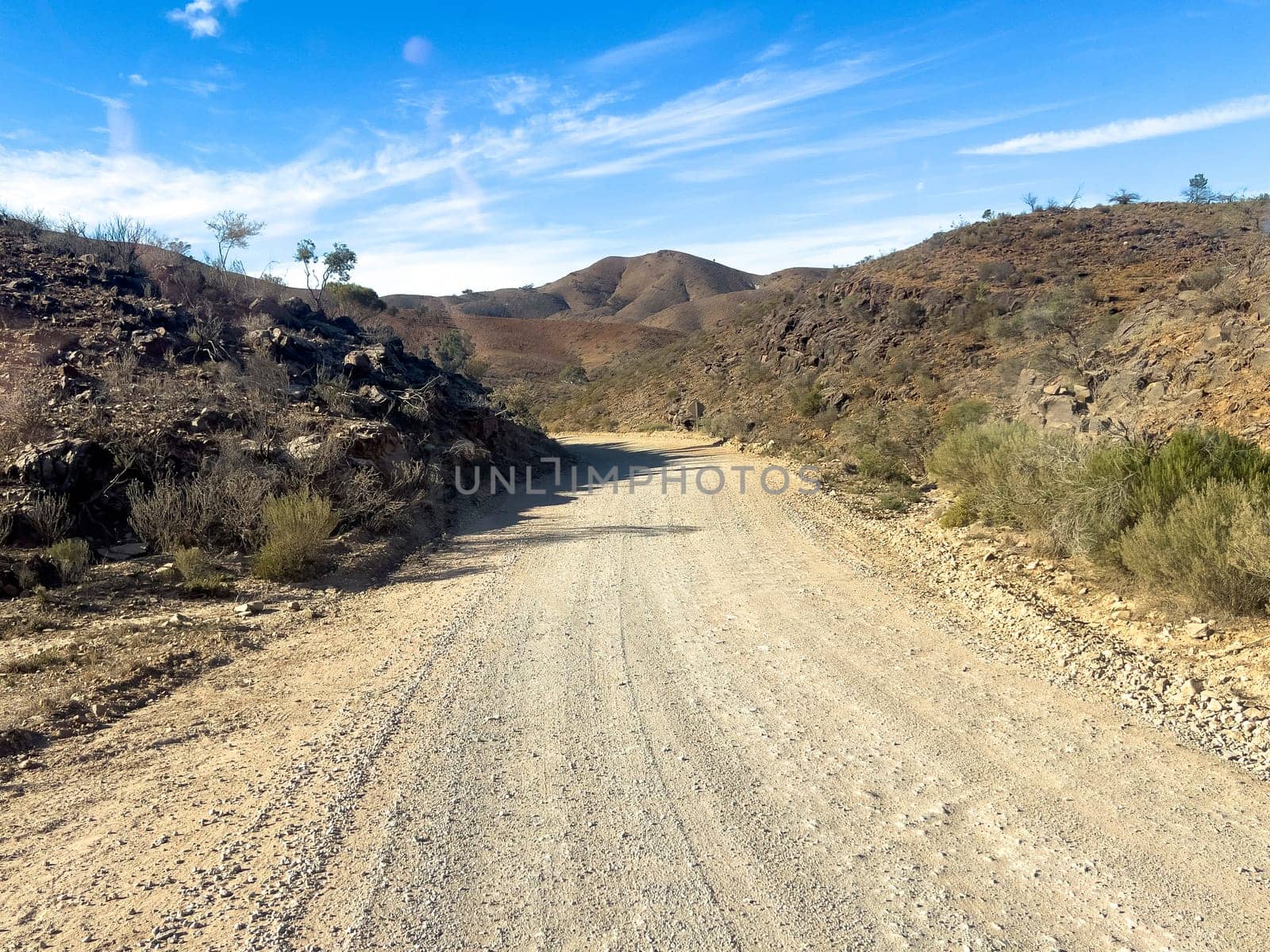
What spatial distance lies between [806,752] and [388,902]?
101 inches

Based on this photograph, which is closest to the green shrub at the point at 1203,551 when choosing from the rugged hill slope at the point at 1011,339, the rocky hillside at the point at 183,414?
the rugged hill slope at the point at 1011,339

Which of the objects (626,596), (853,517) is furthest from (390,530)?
(853,517)

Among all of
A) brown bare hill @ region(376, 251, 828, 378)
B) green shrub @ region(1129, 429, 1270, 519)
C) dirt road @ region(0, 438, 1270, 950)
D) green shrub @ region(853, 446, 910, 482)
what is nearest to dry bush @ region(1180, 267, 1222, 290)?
green shrub @ region(853, 446, 910, 482)

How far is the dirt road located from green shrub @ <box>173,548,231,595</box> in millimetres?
1957

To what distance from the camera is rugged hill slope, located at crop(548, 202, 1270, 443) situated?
13.0 m

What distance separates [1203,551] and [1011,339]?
20.8 m

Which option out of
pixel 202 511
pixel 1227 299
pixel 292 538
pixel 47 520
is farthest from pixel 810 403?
pixel 47 520

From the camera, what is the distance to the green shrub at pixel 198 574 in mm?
8531

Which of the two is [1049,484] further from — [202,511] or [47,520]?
[47,520]

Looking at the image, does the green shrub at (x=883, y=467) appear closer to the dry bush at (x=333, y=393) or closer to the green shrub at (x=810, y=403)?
the green shrub at (x=810, y=403)

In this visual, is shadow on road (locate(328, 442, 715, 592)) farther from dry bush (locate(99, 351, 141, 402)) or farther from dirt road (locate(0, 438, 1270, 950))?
dry bush (locate(99, 351, 141, 402))

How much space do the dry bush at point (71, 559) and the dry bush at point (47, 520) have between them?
0.41 meters

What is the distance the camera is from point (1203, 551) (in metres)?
6.56

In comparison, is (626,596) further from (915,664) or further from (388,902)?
(388,902)
